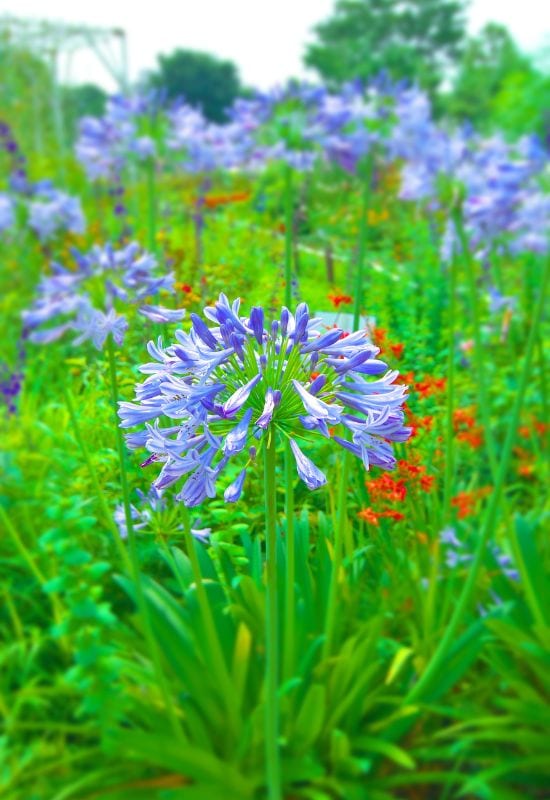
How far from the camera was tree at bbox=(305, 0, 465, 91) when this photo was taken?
102 feet

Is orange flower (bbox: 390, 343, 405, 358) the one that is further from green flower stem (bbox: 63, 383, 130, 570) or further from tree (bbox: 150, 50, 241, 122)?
tree (bbox: 150, 50, 241, 122)

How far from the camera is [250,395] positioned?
5.41 ft

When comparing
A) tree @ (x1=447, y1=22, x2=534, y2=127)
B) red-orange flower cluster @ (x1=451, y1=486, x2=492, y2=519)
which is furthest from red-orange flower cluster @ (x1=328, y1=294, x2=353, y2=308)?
tree @ (x1=447, y1=22, x2=534, y2=127)

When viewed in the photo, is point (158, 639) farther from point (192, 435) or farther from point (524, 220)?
point (524, 220)

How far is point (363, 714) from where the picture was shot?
80.0 inches

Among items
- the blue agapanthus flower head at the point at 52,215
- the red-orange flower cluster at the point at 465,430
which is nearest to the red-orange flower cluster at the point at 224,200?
the blue agapanthus flower head at the point at 52,215

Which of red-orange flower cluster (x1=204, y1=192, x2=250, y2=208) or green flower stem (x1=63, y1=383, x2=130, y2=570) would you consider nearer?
green flower stem (x1=63, y1=383, x2=130, y2=570)

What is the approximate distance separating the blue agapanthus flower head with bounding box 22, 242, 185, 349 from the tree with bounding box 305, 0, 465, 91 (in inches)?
1147

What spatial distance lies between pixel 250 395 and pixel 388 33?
122 ft

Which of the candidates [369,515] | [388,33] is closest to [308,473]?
[369,515]

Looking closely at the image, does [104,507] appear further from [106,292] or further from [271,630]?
[106,292]

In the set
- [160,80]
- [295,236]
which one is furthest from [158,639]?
[160,80]

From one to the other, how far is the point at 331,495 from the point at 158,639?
23.7 inches

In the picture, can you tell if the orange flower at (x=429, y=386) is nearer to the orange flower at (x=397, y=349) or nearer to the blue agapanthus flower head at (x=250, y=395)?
the orange flower at (x=397, y=349)
